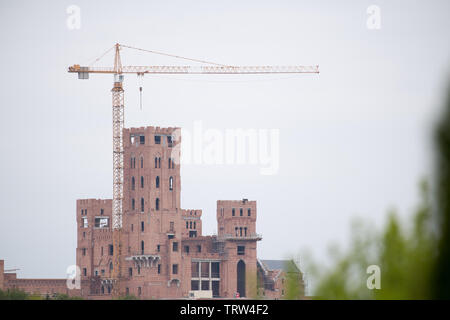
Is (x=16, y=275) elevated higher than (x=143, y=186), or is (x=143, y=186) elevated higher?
(x=143, y=186)

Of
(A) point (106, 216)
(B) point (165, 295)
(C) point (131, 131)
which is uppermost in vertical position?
(C) point (131, 131)

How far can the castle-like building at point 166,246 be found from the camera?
18512cm

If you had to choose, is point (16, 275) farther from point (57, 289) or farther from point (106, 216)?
point (106, 216)

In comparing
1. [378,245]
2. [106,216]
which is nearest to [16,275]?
[106,216]

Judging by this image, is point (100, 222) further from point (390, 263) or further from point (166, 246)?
point (390, 263)

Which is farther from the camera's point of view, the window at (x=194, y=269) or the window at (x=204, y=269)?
the window at (x=204, y=269)

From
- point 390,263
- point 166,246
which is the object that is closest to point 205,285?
point 166,246

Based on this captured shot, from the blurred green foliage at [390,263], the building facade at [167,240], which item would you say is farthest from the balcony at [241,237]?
the blurred green foliage at [390,263]

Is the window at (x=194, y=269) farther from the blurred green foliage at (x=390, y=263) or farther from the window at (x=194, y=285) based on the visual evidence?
the blurred green foliage at (x=390, y=263)

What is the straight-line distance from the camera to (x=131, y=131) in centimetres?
18975

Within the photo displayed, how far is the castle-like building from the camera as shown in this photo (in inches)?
7288

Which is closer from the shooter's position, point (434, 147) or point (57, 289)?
point (434, 147)

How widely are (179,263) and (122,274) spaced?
11.5m
